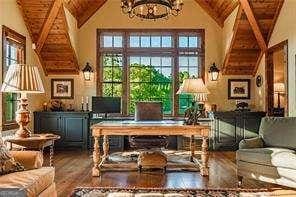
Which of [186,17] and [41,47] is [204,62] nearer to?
[186,17]

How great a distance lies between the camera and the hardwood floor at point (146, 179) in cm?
569

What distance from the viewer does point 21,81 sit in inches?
207

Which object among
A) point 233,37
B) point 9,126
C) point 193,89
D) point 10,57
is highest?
point 233,37

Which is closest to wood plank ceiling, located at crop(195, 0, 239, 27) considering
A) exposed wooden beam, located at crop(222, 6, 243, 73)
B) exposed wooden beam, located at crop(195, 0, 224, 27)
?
exposed wooden beam, located at crop(195, 0, 224, 27)

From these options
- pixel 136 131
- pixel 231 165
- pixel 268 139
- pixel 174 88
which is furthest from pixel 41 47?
pixel 268 139

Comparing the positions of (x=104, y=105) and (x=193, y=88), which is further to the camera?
(x=104, y=105)

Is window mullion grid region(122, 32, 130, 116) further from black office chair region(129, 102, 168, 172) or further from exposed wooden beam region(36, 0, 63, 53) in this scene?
black office chair region(129, 102, 168, 172)

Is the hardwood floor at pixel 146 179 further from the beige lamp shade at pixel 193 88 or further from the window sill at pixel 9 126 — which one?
the beige lamp shade at pixel 193 88

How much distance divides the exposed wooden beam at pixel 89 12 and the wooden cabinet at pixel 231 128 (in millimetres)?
3863

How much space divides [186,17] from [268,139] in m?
5.30

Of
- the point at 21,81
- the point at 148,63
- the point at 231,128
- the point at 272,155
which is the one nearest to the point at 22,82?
the point at 21,81

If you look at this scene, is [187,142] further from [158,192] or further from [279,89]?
[158,192]

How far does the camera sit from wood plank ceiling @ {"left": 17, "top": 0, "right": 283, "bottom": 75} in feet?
27.6

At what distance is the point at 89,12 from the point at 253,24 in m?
4.02
